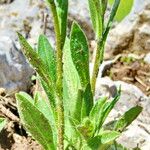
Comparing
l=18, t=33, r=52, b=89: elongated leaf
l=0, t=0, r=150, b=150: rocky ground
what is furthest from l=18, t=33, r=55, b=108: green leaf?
l=0, t=0, r=150, b=150: rocky ground

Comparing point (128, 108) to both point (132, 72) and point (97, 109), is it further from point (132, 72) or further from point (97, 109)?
point (97, 109)

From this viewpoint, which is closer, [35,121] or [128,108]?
[35,121]

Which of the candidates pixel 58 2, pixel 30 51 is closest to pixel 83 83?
pixel 30 51

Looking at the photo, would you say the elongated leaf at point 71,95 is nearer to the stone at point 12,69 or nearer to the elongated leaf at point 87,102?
the elongated leaf at point 87,102

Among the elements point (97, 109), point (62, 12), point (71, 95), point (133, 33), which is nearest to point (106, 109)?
point (97, 109)

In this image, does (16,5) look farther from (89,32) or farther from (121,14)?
(121,14)

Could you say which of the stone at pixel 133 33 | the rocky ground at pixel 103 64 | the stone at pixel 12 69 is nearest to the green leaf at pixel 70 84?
the rocky ground at pixel 103 64

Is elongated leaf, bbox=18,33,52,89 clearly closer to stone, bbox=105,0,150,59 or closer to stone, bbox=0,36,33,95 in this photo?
stone, bbox=0,36,33,95
